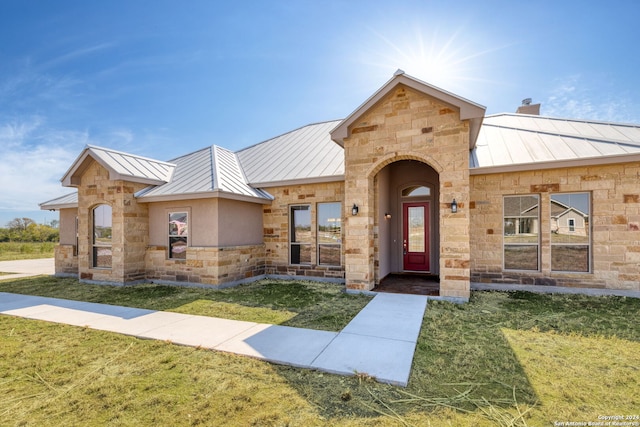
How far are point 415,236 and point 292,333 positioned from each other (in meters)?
7.33

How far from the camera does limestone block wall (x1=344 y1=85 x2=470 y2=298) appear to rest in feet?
23.2

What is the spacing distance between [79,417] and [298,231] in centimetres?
796

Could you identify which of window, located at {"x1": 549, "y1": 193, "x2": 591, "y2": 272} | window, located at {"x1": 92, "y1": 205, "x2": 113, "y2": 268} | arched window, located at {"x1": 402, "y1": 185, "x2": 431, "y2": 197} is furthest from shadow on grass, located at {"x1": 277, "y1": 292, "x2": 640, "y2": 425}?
window, located at {"x1": 92, "y1": 205, "x2": 113, "y2": 268}

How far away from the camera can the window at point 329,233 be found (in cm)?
999

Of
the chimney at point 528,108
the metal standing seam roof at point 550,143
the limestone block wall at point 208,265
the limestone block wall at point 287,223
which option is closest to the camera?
the metal standing seam roof at point 550,143

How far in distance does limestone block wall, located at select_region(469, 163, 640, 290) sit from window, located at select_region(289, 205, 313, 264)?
17.3 ft

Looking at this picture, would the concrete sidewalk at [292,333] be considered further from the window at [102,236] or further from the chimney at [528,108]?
the chimney at [528,108]

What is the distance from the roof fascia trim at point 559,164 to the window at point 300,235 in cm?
549

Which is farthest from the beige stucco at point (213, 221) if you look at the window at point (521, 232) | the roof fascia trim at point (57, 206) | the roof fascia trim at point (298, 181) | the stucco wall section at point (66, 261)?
the window at point (521, 232)

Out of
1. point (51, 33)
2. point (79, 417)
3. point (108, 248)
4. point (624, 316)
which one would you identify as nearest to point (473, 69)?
point (624, 316)

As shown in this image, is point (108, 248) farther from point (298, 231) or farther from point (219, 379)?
point (219, 379)

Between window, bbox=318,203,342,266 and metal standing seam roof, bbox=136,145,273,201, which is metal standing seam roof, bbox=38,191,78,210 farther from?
window, bbox=318,203,342,266

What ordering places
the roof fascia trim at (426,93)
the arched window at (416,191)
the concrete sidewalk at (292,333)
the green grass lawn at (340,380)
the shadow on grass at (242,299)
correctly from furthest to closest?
the arched window at (416,191) → the roof fascia trim at (426,93) → the shadow on grass at (242,299) → the concrete sidewalk at (292,333) → the green grass lawn at (340,380)

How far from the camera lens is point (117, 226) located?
31.8ft
